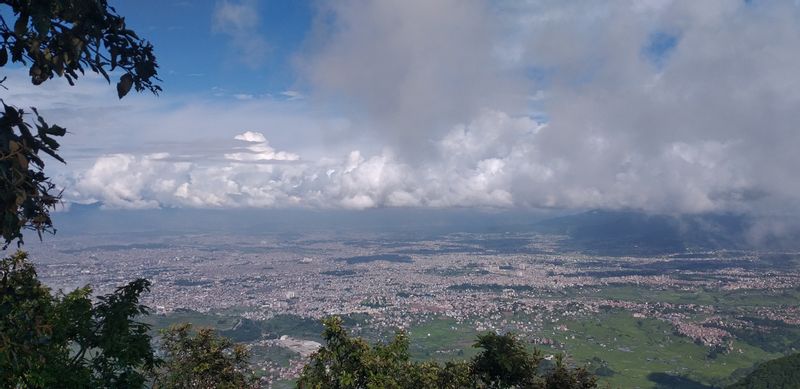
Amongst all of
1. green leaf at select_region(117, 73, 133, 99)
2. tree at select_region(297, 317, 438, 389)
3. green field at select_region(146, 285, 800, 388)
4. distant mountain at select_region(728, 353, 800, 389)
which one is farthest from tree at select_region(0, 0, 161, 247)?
green field at select_region(146, 285, 800, 388)

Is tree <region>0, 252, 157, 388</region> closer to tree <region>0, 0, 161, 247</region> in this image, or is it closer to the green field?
tree <region>0, 0, 161, 247</region>

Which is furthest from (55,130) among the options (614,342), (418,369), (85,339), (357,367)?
(614,342)

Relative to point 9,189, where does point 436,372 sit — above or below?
below

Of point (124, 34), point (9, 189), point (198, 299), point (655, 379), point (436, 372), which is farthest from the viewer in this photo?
point (198, 299)

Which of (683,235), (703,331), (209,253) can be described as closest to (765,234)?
(683,235)

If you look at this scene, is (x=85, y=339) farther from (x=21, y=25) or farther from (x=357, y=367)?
(x=21, y=25)

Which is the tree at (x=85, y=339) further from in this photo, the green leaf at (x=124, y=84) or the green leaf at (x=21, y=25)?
the green leaf at (x=21, y=25)

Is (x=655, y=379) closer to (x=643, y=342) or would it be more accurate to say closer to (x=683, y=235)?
(x=643, y=342)
